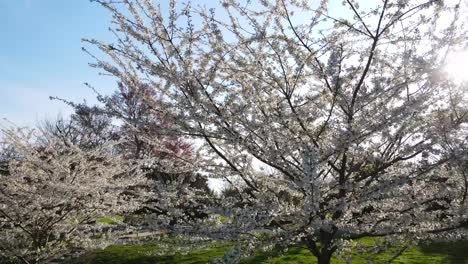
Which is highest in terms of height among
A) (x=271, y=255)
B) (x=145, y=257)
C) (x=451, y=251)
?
(x=451, y=251)

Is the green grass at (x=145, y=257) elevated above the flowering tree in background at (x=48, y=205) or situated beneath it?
situated beneath

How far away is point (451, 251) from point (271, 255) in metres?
5.77

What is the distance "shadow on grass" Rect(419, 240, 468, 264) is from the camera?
11017 millimetres

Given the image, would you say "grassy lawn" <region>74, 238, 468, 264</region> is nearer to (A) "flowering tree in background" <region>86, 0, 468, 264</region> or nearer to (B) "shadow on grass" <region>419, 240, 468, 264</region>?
(B) "shadow on grass" <region>419, 240, 468, 264</region>

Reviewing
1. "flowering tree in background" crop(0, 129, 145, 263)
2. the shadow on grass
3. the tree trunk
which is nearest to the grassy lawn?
the shadow on grass

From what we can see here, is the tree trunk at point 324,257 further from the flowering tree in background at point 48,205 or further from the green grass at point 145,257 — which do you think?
the green grass at point 145,257

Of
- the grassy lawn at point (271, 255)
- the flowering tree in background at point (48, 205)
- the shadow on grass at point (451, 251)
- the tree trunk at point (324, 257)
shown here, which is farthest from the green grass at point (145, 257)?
the tree trunk at point (324, 257)

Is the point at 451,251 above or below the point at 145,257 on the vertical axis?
above

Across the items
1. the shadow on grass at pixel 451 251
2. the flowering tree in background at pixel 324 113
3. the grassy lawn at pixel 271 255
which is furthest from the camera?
the shadow on grass at pixel 451 251

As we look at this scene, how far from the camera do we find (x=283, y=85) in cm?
391

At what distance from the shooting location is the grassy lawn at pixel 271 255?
412 inches

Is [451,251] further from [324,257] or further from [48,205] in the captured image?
[48,205]

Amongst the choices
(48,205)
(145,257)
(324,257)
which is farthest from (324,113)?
(145,257)

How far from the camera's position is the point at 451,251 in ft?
39.9
